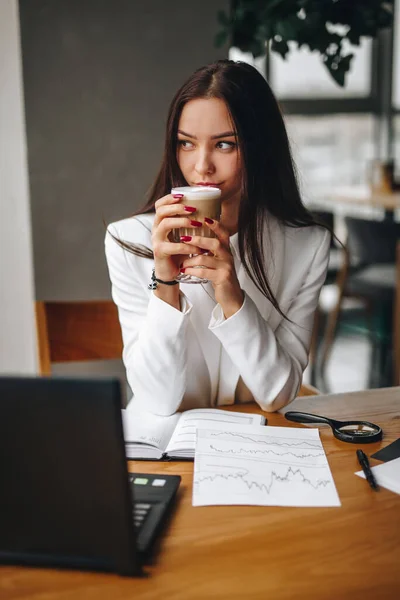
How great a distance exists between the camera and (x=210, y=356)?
158 cm

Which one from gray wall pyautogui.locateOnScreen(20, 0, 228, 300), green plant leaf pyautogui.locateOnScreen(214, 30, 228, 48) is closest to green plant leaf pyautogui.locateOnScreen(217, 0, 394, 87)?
green plant leaf pyautogui.locateOnScreen(214, 30, 228, 48)

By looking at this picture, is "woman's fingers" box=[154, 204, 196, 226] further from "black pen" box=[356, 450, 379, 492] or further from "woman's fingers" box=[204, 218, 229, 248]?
"black pen" box=[356, 450, 379, 492]

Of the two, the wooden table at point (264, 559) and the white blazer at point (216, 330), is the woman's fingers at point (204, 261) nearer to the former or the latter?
the white blazer at point (216, 330)

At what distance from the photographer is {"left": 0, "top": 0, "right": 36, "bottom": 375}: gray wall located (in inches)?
84.5

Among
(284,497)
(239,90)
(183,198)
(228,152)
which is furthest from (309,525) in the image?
(239,90)

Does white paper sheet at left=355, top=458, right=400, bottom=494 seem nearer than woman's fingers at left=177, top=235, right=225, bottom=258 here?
Yes

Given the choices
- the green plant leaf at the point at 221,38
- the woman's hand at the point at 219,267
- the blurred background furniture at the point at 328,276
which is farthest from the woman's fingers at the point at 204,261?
the blurred background furniture at the point at 328,276

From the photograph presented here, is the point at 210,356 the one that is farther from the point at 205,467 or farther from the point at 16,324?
the point at 16,324

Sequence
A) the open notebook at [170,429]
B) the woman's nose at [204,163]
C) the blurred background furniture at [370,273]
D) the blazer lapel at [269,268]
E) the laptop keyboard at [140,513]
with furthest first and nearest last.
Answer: the blurred background furniture at [370,273]
the blazer lapel at [269,268]
the woman's nose at [204,163]
the open notebook at [170,429]
the laptop keyboard at [140,513]

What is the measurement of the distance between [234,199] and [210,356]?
0.38 metres

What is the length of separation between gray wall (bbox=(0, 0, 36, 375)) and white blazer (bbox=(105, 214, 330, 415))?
28.0 inches

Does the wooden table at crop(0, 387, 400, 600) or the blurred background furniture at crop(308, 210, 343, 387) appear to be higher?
the wooden table at crop(0, 387, 400, 600)

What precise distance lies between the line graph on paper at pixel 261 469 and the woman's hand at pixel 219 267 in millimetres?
291

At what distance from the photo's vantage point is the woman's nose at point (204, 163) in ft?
4.91
